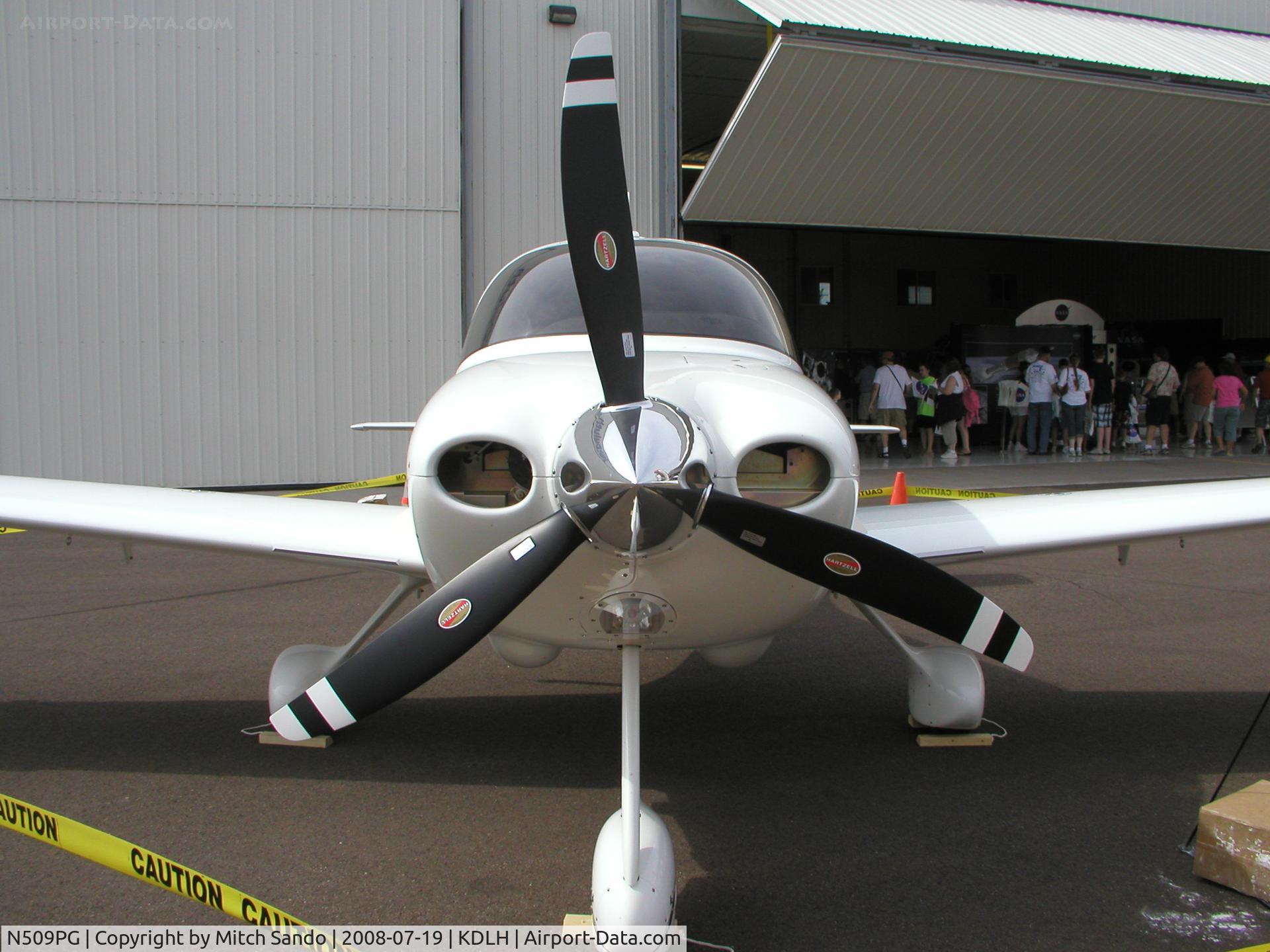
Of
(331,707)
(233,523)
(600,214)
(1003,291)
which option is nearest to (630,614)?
(331,707)

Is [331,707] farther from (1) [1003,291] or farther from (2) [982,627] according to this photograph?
(1) [1003,291]

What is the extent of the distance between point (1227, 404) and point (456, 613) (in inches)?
667

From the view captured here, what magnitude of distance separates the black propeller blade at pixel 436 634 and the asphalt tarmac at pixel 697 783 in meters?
0.63

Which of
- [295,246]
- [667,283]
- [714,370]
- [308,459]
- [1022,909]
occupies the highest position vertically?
[295,246]

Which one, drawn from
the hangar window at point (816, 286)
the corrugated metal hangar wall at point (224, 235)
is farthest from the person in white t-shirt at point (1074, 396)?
the corrugated metal hangar wall at point (224, 235)

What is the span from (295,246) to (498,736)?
920 cm

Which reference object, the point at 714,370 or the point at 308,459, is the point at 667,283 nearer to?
the point at 714,370

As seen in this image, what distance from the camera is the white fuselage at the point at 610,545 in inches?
87.0

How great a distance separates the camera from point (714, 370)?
254cm

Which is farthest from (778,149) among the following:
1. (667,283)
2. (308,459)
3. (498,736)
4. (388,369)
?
(498,736)

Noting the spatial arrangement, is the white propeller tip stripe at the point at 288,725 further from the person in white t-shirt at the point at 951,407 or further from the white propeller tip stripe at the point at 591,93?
the person in white t-shirt at the point at 951,407

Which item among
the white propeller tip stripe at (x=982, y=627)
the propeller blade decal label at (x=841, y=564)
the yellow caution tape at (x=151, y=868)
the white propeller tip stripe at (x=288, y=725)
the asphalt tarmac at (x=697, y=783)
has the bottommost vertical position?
the asphalt tarmac at (x=697, y=783)

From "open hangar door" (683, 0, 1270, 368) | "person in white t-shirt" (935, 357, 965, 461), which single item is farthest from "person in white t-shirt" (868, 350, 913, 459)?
"open hangar door" (683, 0, 1270, 368)

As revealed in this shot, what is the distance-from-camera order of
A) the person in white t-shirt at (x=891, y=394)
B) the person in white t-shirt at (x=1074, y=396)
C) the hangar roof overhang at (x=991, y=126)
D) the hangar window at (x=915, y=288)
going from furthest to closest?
1. the hangar window at (x=915, y=288)
2. the person in white t-shirt at (x=1074, y=396)
3. the person in white t-shirt at (x=891, y=394)
4. the hangar roof overhang at (x=991, y=126)
